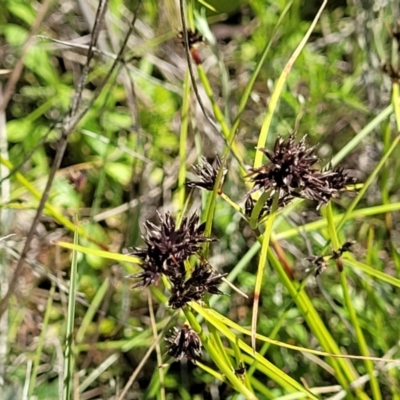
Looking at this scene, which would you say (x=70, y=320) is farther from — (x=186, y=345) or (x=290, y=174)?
(x=290, y=174)

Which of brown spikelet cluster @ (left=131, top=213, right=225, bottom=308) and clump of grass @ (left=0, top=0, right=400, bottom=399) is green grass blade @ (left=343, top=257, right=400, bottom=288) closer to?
clump of grass @ (left=0, top=0, right=400, bottom=399)

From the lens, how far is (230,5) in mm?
771

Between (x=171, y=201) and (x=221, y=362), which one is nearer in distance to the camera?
(x=221, y=362)

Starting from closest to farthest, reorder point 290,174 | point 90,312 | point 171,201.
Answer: point 290,174, point 90,312, point 171,201

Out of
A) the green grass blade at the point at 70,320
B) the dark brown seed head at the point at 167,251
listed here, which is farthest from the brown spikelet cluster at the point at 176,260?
the green grass blade at the point at 70,320

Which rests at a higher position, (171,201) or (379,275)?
(171,201)

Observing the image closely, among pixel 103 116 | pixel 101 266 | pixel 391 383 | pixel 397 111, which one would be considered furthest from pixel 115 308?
pixel 397 111

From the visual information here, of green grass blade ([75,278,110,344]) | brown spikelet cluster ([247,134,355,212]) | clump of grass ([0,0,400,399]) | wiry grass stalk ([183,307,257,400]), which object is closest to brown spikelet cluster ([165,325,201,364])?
wiry grass stalk ([183,307,257,400])

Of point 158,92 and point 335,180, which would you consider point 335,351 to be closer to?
point 335,180

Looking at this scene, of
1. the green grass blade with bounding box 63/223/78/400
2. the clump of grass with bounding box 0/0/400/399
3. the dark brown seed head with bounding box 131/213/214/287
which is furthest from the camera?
the clump of grass with bounding box 0/0/400/399

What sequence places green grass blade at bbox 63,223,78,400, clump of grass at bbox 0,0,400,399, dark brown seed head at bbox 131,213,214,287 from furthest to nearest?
1. clump of grass at bbox 0,0,400,399
2. green grass blade at bbox 63,223,78,400
3. dark brown seed head at bbox 131,213,214,287

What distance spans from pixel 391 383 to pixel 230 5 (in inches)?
21.5

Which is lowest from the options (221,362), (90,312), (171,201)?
(221,362)

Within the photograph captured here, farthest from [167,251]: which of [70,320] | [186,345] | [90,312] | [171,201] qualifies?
[171,201]
